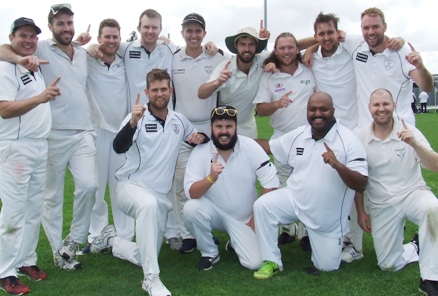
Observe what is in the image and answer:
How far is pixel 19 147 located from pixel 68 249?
1506 mm

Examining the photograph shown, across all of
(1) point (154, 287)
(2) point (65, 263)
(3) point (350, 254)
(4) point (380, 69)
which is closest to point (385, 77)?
(4) point (380, 69)

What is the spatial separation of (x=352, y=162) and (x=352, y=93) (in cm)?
144

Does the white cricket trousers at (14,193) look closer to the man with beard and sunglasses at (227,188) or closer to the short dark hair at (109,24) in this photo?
the man with beard and sunglasses at (227,188)

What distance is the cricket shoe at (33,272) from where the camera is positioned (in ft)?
19.9

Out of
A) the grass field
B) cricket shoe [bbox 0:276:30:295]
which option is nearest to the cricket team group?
cricket shoe [bbox 0:276:30:295]

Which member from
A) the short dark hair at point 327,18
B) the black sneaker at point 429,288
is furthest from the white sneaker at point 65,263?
the short dark hair at point 327,18

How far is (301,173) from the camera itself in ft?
20.3

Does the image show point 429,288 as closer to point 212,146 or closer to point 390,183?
point 390,183

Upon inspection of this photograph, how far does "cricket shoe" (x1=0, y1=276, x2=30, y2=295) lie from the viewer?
555 centimetres

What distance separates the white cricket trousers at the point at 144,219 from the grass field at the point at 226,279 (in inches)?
10.7

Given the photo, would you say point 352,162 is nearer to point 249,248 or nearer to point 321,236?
point 321,236

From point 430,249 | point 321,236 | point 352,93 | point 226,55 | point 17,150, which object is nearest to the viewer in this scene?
point 430,249

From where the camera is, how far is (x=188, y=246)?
726cm

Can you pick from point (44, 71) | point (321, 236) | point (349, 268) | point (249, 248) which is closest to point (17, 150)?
point (44, 71)
